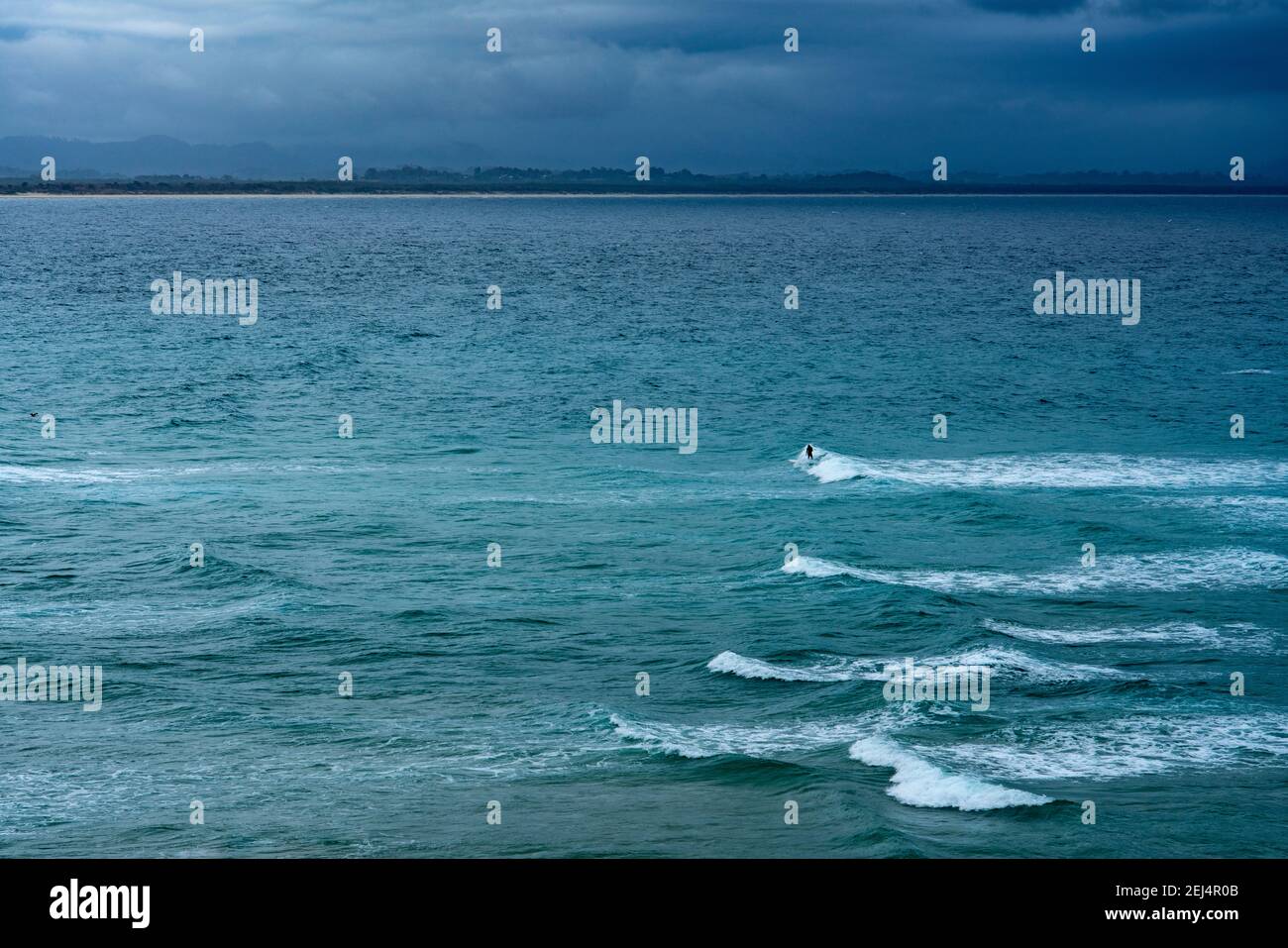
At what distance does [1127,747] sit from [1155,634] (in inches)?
276

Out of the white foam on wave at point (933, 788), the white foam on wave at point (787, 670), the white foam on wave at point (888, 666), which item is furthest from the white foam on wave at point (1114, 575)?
the white foam on wave at point (933, 788)

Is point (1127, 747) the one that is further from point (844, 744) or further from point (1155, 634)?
point (1155, 634)

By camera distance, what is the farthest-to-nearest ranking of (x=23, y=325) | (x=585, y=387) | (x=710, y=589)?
(x=23, y=325), (x=585, y=387), (x=710, y=589)

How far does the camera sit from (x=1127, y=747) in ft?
83.5

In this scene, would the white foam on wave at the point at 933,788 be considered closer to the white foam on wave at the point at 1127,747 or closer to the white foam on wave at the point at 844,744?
the white foam on wave at the point at 844,744

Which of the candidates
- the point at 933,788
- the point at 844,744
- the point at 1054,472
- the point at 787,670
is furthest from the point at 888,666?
the point at 1054,472

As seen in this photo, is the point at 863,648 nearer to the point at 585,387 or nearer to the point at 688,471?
the point at 688,471

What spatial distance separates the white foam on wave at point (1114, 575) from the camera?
35594mm

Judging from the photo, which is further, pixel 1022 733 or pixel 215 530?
pixel 215 530

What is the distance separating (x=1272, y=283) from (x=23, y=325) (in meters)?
118

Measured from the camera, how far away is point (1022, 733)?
2603 cm
